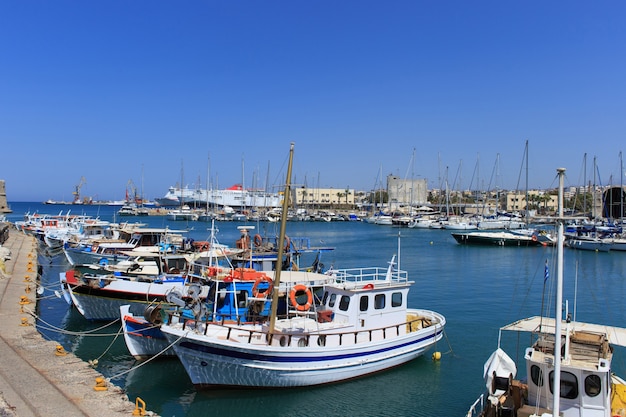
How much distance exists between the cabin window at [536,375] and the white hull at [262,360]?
21.0ft

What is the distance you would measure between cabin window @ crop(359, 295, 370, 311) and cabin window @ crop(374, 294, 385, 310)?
34 cm

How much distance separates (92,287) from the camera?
24719 mm

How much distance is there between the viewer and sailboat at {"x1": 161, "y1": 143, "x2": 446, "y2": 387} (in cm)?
1611

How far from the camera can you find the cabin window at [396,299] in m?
19.2

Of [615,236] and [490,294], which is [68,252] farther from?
[615,236]

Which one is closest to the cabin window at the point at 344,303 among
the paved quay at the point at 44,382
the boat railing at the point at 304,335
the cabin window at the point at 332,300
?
the cabin window at the point at 332,300

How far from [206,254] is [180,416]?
13592mm

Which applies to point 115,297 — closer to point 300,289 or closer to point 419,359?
point 300,289

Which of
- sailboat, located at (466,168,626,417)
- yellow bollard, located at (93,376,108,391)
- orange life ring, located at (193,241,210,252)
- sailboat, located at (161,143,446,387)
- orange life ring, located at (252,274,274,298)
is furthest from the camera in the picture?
orange life ring, located at (193,241,210,252)

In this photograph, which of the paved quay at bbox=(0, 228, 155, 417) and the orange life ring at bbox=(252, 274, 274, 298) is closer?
the paved quay at bbox=(0, 228, 155, 417)

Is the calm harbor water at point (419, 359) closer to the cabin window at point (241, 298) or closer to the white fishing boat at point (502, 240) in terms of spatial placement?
the cabin window at point (241, 298)

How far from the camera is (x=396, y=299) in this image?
19344mm

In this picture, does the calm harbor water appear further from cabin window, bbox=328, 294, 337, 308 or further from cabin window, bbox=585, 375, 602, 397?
cabin window, bbox=585, 375, 602, 397

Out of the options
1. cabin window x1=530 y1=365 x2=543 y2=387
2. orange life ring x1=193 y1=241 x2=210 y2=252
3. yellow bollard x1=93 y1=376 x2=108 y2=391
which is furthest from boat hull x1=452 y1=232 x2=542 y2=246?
yellow bollard x1=93 y1=376 x2=108 y2=391
